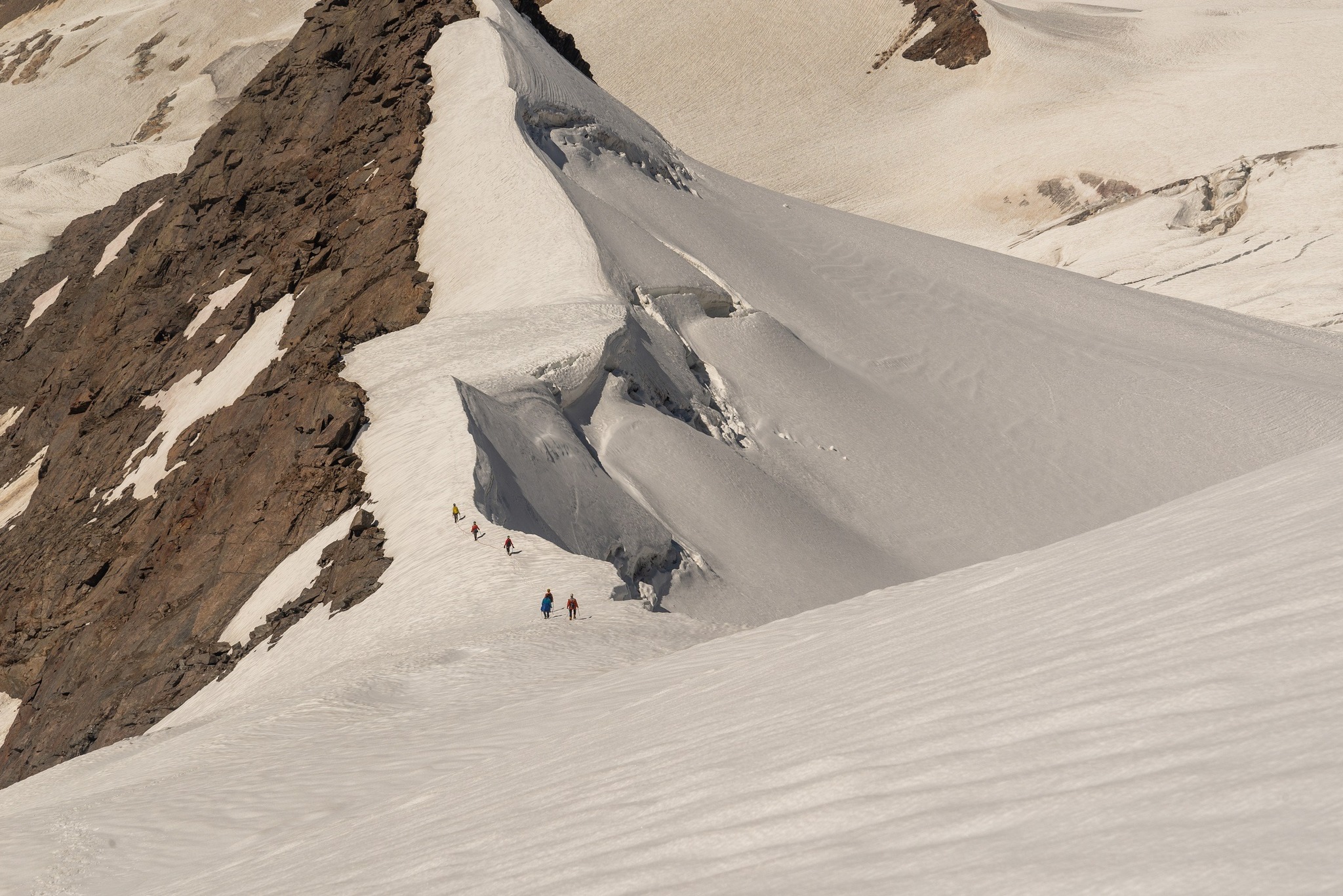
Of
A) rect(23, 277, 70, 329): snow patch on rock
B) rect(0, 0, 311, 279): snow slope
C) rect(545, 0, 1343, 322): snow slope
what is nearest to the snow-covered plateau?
rect(23, 277, 70, 329): snow patch on rock

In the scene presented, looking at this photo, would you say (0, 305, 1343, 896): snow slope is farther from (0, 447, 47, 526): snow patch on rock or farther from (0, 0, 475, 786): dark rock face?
(0, 447, 47, 526): snow patch on rock

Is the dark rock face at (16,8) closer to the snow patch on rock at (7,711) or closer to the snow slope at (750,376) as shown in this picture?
the snow slope at (750,376)

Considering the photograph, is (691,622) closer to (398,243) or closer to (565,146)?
(398,243)

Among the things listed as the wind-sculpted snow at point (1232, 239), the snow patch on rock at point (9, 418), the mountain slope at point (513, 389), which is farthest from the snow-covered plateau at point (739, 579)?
the wind-sculpted snow at point (1232, 239)

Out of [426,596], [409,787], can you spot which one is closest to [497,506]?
[426,596]

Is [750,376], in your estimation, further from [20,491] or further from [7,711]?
[20,491]

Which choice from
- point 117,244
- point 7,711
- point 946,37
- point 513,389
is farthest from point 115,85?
point 513,389

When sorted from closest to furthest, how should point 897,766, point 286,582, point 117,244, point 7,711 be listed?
point 897,766 → point 286,582 → point 7,711 → point 117,244
